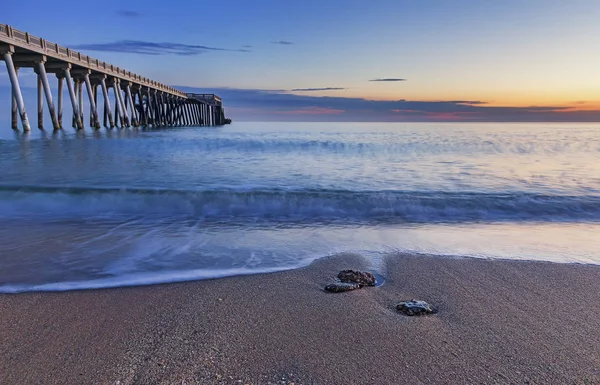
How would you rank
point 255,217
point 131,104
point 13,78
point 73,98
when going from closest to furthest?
1. point 255,217
2. point 13,78
3. point 73,98
4. point 131,104

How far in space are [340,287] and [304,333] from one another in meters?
0.75

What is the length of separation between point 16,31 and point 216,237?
19357 millimetres

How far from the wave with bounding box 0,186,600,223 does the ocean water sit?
0.11ft

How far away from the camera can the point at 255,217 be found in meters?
6.36

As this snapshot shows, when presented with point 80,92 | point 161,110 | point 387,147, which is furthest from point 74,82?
point 387,147

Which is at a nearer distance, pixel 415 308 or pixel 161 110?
pixel 415 308

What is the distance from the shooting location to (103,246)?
439 cm

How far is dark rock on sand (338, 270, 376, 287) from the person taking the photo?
3.18 meters

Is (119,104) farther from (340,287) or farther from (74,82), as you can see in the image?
(340,287)

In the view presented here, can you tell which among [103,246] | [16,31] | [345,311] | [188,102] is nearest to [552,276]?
[345,311]

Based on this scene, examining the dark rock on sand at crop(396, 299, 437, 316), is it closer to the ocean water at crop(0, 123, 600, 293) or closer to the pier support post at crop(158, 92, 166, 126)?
the ocean water at crop(0, 123, 600, 293)

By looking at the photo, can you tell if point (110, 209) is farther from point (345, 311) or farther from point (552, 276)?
point (552, 276)

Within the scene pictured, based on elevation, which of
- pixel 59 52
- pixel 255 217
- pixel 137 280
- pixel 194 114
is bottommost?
pixel 255 217

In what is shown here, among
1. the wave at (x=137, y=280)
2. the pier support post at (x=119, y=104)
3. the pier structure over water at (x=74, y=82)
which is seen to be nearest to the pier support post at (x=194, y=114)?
the pier structure over water at (x=74, y=82)
